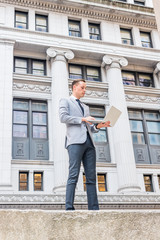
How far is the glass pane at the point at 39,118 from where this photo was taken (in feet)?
65.6

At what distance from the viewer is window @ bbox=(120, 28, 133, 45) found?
80.2ft

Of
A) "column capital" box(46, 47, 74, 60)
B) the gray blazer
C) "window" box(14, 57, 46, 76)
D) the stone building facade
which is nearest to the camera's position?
the gray blazer

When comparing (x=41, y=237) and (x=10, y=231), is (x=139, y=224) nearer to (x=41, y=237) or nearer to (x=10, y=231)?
(x=41, y=237)

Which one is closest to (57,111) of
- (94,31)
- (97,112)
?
(97,112)

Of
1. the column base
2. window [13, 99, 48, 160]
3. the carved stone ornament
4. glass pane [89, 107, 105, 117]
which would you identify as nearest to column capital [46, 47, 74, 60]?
the carved stone ornament

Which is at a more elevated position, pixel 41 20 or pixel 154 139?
pixel 41 20

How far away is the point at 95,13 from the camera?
78.8 ft

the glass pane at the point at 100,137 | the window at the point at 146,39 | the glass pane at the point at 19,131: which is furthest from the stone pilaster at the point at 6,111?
the window at the point at 146,39

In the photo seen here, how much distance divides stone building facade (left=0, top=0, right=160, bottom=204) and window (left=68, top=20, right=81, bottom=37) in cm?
7

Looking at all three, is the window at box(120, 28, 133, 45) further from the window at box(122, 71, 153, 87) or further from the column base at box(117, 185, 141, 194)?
the column base at box(117, 185, 141, 194)

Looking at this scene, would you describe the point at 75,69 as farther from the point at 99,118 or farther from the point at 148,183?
the point at 148,183

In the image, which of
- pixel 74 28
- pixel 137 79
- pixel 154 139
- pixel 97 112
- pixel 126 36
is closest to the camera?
pixel 97 112

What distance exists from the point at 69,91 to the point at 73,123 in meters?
15.8

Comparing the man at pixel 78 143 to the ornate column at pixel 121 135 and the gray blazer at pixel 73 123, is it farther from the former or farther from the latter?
the ornate column at pixel 121 135
